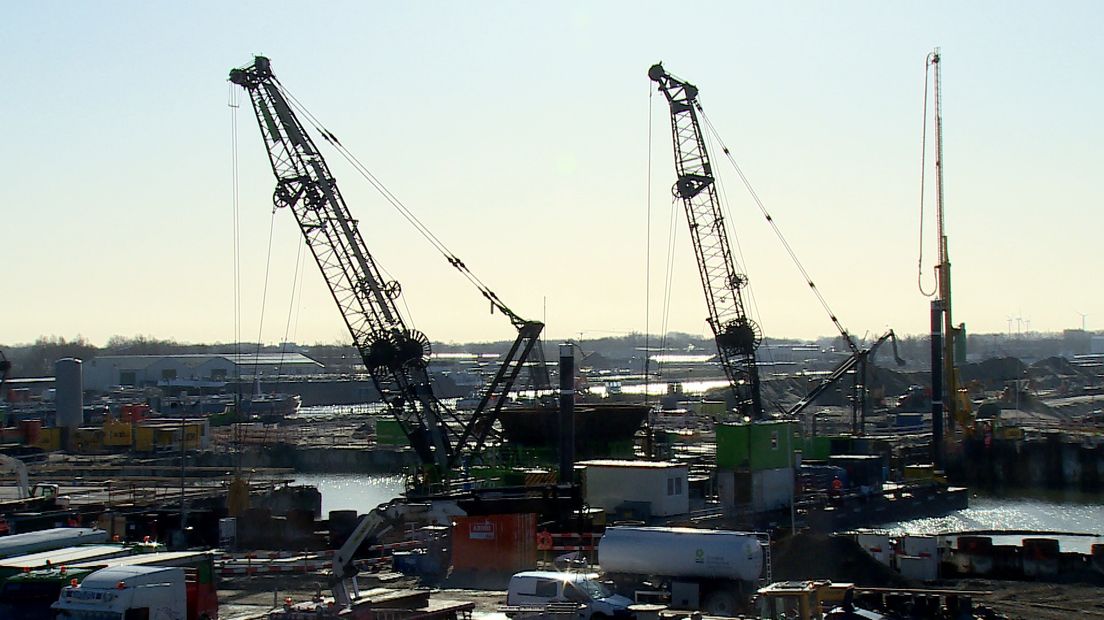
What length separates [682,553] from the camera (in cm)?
2342

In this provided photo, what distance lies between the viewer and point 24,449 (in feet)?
250

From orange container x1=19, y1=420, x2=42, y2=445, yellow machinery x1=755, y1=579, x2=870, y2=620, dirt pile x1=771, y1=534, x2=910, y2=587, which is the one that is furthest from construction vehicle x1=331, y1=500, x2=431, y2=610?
orange container x1=19, y1=420, x2=42, y2=445

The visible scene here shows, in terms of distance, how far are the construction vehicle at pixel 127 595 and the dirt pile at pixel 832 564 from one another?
49.8ft

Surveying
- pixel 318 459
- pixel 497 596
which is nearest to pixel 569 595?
pixel 497 596

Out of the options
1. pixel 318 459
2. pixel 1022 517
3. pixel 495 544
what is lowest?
pixel 1022 517

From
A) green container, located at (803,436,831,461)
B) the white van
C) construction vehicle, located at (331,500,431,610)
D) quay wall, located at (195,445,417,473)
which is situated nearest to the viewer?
construction vehicle, located at (331,500,431,610)

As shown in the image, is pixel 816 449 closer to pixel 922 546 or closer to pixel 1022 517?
pixel 1022 517

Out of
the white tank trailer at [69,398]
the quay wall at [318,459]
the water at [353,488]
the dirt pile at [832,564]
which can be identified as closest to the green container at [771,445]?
the dirt pile at [832,564]

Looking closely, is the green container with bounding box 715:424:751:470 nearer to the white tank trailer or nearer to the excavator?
the excavator

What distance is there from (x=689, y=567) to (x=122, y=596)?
10.2m

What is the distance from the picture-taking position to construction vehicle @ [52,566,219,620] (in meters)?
19.0

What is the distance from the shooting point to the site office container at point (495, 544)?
94.3 ft

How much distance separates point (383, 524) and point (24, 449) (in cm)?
6380

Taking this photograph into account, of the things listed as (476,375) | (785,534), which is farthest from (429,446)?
(476,375)
